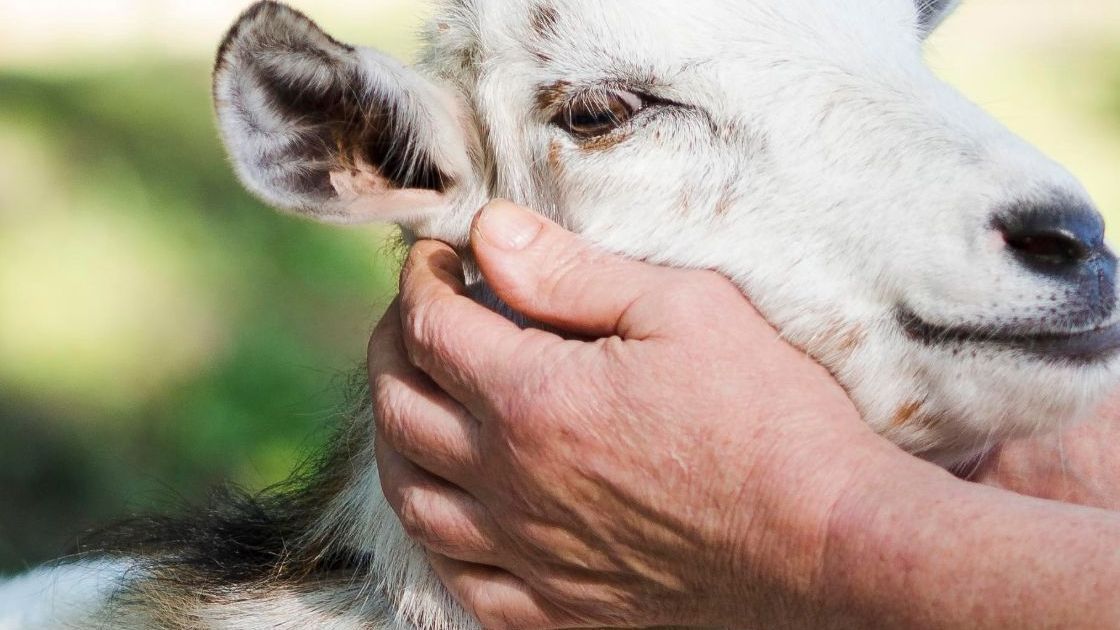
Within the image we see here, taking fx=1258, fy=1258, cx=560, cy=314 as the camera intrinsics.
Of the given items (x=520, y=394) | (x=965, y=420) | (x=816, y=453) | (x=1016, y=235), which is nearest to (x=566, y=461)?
(x=520, y=394)

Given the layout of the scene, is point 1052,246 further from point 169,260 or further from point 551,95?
Answer: point 169,260

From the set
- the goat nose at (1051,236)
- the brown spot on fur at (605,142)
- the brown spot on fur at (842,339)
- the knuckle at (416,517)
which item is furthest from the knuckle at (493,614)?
the goat nose at (1051,236)

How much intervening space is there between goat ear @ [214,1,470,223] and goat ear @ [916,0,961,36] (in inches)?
59.3

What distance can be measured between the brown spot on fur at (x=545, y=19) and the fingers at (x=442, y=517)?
100 centimetres

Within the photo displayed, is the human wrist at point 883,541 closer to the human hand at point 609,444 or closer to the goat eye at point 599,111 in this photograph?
the human hand at point 609,444

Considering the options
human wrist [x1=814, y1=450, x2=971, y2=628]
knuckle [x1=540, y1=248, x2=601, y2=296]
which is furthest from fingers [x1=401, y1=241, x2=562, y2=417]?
human wrist [x1=814, y1=450, x2=971, y2=628]

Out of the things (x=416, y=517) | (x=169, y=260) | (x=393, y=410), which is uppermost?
(x=393, y=410)

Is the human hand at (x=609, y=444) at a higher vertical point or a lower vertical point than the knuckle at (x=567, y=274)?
lower

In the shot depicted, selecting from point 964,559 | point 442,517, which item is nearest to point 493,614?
point 442,517

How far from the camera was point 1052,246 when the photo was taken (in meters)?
2.25

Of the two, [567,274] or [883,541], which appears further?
[567,274]

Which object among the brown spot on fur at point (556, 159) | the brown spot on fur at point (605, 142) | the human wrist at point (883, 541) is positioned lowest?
the human wrist at point (883, 541)

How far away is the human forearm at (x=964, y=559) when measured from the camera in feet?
6.28

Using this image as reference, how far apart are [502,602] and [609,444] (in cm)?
51
